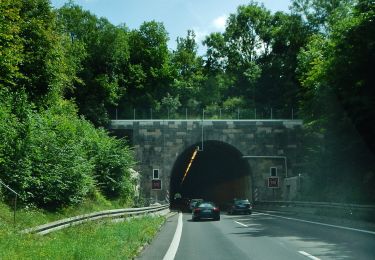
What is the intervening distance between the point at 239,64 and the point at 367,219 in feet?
199

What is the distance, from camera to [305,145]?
50.6 m

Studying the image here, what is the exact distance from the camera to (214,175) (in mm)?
74000

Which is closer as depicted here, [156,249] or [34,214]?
[156,249]

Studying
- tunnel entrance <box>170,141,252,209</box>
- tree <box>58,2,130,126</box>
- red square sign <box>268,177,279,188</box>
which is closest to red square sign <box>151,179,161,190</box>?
tunnel entrance <box>170,141,252,209</box>

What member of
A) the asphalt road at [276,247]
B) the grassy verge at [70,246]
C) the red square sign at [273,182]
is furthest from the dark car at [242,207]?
the grassy verge at [70,246]

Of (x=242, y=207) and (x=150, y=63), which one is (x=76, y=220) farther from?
(x=150, y=63)

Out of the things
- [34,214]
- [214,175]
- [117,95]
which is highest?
[117,95]

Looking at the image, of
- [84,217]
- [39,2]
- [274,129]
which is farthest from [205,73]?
[84,217]

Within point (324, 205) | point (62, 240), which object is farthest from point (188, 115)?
point (62, 240)

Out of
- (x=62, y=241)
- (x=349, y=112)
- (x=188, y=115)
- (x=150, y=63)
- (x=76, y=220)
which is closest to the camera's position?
(x=62, y=241)

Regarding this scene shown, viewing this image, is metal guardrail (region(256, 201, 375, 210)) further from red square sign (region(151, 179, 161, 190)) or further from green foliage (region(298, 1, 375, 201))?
red square sign (region(151, 179, 161, 190))

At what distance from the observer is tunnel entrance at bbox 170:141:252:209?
55125 millimetres

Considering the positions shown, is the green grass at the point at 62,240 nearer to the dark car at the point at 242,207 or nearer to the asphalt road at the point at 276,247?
the asphalt road at the point at 276,247

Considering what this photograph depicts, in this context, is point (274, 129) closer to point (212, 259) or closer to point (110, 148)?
point (110, 148)
